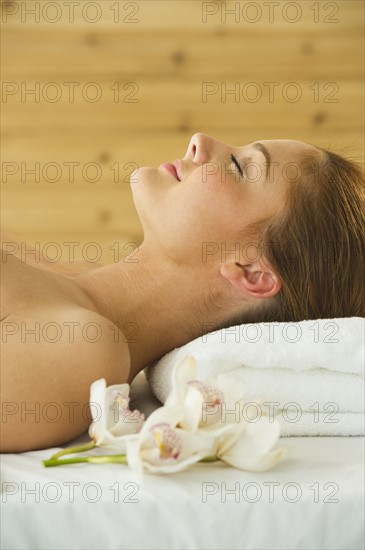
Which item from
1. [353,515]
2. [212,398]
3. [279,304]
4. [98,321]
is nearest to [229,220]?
[279,304]

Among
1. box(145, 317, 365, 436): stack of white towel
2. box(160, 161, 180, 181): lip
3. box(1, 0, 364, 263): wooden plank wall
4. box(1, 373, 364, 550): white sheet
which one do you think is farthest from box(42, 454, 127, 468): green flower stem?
Result: box(1, 0, 364, 263): wooden plank wall

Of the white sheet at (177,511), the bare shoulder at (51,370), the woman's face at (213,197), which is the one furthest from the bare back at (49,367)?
the woman's face at (213,197)

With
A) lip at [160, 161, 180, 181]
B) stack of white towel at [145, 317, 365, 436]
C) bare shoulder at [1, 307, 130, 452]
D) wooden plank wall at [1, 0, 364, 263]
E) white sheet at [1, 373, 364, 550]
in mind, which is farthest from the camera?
wooden plank wall at [1, 0, 364, 263]

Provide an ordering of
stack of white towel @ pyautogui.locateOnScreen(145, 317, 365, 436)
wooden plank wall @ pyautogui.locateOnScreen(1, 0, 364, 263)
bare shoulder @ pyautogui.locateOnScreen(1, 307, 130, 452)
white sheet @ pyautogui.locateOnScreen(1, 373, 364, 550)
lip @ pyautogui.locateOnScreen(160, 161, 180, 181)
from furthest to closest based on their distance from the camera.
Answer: wooden plank wall @ pyautogui.locateOnScreen(1, 0, 364, 263)
lip @ pyautogui.locateOnScreen(160, 161, 180, 181)
stack of white towel @ pyautogui.locateOnScreen(145, 317, 365, 436)
bare shoulder @ pyautogui.locateOnScreen(1, 307, 130, 452)
white sheet @ pyautogui.locateOnScreen(1, 373, 364, 550)

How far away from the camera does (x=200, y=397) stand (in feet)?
3.58

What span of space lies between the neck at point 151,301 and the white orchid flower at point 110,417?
1.32 feet

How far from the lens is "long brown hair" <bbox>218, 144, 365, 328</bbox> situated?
5.29 feet

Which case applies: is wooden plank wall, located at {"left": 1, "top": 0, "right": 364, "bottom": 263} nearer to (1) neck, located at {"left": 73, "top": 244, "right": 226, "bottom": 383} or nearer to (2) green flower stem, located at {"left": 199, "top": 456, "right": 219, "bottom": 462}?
(1) neck, located at {"left": 73, "top": 244, "right": 226, "bottom": 383}

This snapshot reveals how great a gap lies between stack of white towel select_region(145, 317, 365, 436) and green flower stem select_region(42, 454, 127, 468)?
30cm

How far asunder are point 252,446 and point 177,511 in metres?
0.14

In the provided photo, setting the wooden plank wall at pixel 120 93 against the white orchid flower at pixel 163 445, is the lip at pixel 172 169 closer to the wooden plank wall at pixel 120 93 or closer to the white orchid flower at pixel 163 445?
the white orchid flower at pixel 163 445

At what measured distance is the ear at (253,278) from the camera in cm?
163

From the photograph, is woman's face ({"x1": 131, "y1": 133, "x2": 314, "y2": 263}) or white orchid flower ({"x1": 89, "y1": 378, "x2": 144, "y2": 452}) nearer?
white orchid flower ({"x1": 89, "y1": 378, "x2": 144, "y2": 452})

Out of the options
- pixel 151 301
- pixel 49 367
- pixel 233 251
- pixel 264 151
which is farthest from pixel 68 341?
pixel 264 151
